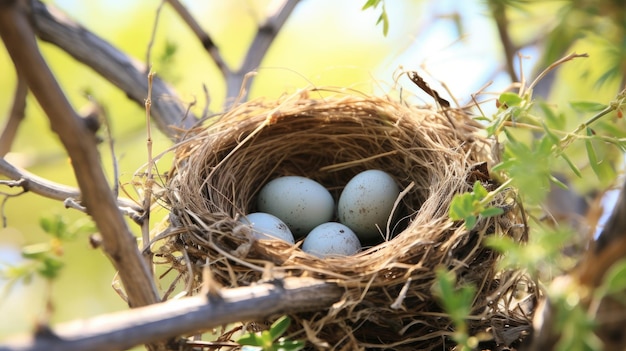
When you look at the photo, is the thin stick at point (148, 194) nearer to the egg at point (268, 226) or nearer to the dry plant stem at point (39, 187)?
the dry plant stem at point (39, 187)

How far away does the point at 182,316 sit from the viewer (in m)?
0.91

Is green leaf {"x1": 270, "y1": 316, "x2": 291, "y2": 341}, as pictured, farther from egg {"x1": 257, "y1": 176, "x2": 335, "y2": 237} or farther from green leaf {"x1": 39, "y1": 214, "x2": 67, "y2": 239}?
egg {"x1": 257, "y1": 176, "x2": 335, "y2": 237}

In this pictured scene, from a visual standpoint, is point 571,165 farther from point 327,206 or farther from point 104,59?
point 104,59

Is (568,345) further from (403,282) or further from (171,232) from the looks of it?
(171,232)

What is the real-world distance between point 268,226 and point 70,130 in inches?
30.5

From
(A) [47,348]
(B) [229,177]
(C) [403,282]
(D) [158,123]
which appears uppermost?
(D) [158,123]

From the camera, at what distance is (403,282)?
Answer: 1.24 meters

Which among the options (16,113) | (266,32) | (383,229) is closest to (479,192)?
(383,229)

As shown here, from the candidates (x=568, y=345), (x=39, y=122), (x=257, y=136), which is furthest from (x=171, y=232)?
(x=39, y=122)

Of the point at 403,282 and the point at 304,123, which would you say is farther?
the point at 304,123

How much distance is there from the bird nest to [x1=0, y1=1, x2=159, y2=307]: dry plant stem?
235 millimetres

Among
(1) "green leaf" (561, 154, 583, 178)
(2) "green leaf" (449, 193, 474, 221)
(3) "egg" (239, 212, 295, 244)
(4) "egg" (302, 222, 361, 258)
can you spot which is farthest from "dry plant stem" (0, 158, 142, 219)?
(1) "green leaf" (561, 154, 583, 178)

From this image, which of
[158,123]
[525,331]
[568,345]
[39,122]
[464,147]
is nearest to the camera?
[568,345]

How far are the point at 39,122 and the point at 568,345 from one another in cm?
274
